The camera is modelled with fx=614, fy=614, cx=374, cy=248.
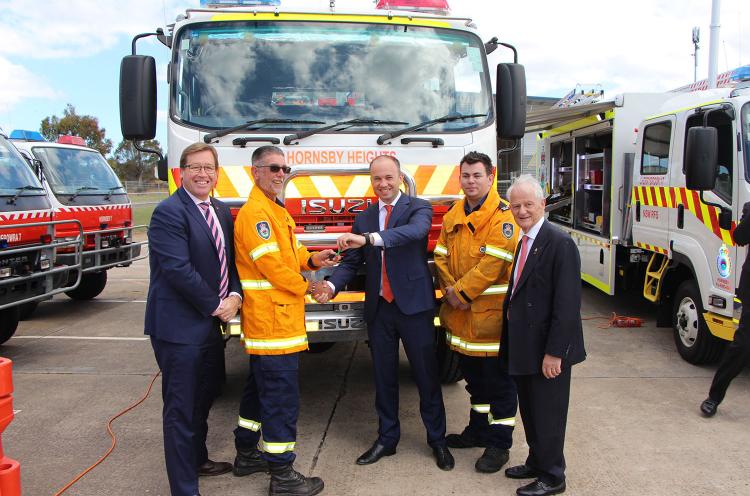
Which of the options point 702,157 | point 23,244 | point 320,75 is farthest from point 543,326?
point 23,244

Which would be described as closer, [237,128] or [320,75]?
[237,128]

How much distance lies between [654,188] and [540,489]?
13.1ft

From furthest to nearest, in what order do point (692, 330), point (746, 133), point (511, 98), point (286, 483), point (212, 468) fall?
1. point (692, 330)
2. point (746, 133)
3. point (511, 98)
4. point (212, 468)
5. point (286, 483)

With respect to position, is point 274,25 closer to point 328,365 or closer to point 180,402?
point 180,402

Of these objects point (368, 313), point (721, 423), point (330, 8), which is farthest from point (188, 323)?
point (721, 423)

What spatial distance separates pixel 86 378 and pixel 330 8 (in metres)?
3.71

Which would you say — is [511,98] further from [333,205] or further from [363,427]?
[363,427]

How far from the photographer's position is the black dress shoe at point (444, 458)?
353cm

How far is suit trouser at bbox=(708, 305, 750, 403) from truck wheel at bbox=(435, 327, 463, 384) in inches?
70.4

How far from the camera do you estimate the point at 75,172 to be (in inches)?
348

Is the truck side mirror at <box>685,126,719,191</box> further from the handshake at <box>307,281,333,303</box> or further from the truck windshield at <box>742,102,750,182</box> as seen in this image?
the handshake at <box>307,281,333,303</box>

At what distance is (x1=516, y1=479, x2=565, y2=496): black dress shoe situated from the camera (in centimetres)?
320

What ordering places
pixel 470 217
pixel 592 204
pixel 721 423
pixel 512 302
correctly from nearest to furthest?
pixel 512 302, pixel 470 217, pixel 721 423, pixel 592 204

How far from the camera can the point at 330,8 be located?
438 cm
